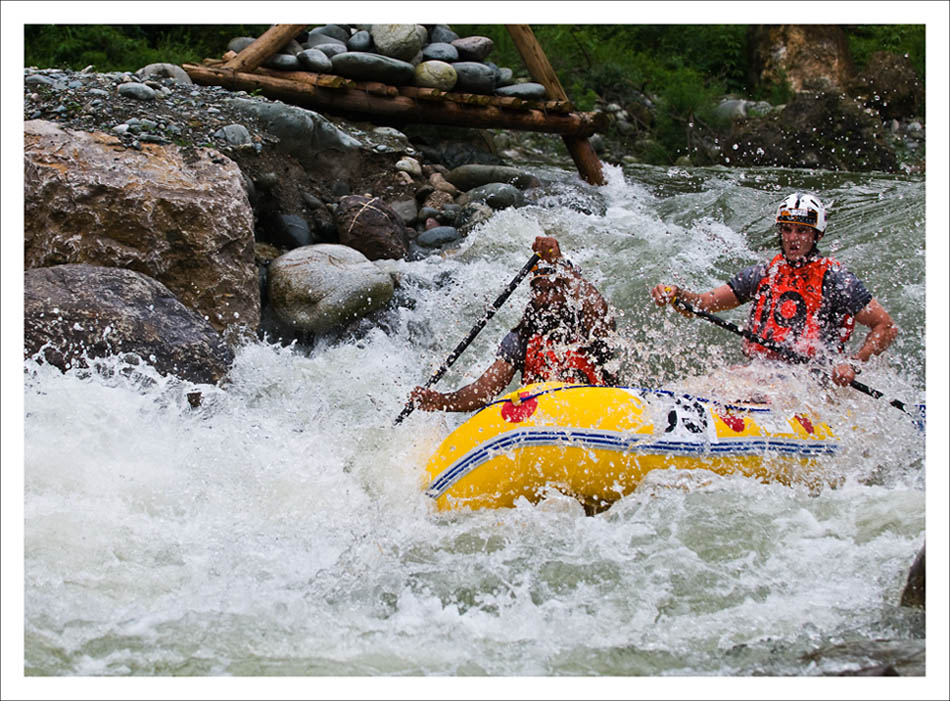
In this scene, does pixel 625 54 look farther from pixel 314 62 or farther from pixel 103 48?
pixel 103 48

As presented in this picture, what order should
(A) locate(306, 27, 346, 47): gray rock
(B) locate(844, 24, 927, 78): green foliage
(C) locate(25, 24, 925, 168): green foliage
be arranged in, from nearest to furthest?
(A) locate(306, 27, 346, 47): gray rock < (C) locate(25, 24, 925, 168): green foliage < (B) locate(844, 24, 927, 78): green foliage

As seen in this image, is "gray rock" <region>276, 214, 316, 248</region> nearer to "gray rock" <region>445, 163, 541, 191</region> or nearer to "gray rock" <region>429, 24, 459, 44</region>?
"gray rock" <region>445, 163, 541, 191</region>

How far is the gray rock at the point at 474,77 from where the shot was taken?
10492 mm

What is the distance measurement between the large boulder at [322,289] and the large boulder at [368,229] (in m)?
0.63

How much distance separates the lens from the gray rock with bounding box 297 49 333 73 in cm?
1005

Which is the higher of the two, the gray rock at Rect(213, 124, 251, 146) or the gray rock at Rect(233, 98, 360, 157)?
the gray rock at Rect(233, 98, 360, 157)

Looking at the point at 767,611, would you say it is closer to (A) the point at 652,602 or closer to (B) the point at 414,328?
(A) the point at 652,602

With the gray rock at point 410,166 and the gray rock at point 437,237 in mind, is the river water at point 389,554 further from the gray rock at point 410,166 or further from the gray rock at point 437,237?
the gray rock at point 410,166

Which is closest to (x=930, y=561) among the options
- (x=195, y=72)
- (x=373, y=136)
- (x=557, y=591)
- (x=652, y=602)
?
(x=652, y=602)

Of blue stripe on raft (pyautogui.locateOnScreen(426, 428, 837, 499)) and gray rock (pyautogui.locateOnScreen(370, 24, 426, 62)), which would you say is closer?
blue stripe on raft (pyautogui.locateOnScreen(426, 428, 837, 499))

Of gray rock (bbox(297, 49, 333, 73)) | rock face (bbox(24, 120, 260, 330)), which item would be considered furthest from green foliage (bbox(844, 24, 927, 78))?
rock face (bbox(24, 120, 260, 330))

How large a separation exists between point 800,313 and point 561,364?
1.17 meters

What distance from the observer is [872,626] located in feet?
11.8

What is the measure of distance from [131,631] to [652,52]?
1395cm
